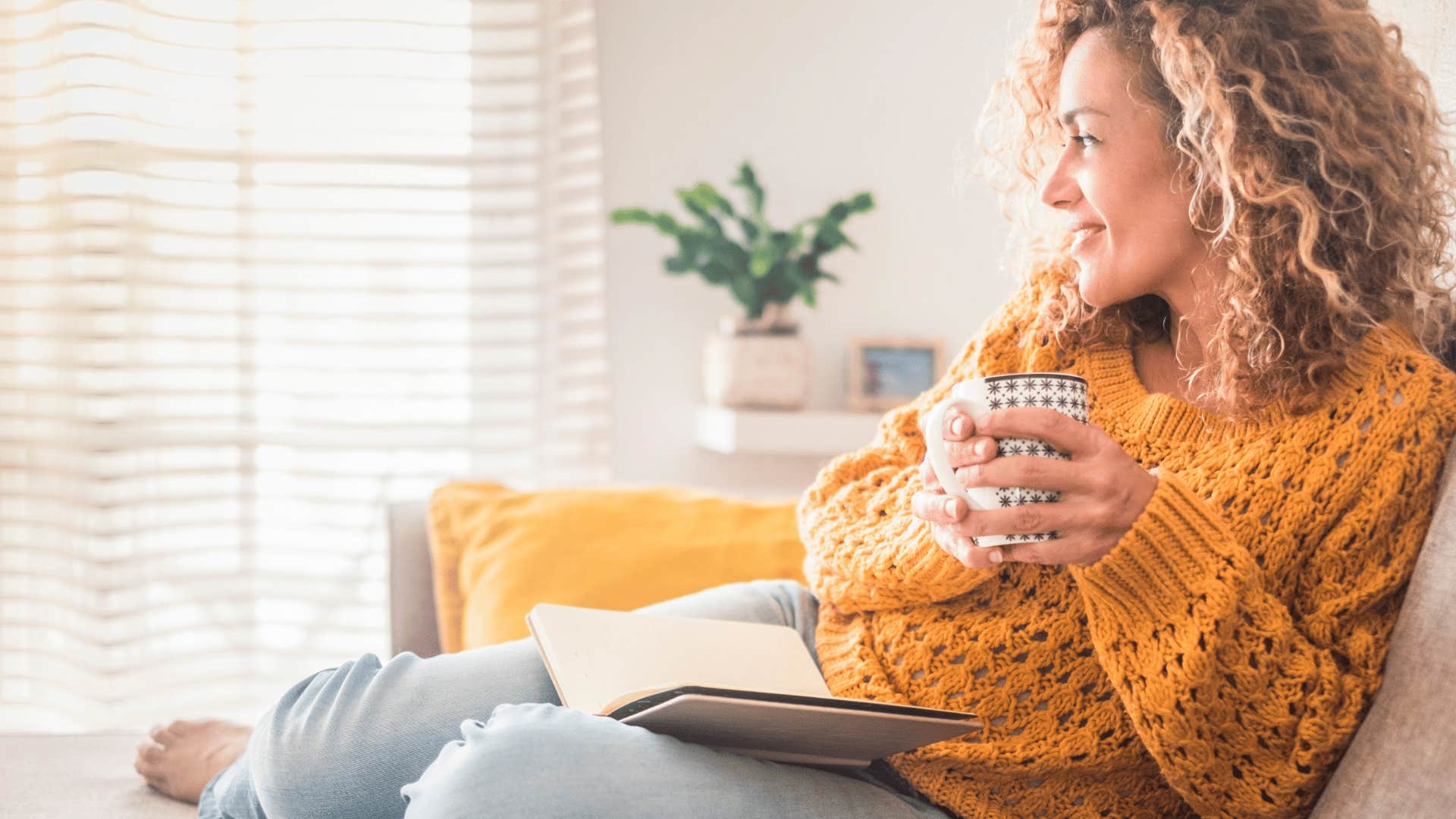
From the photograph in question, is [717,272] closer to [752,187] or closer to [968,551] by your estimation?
[752,187]

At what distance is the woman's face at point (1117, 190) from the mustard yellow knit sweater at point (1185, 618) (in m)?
0.11

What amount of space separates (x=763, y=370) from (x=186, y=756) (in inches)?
57.9

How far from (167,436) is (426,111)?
84cm

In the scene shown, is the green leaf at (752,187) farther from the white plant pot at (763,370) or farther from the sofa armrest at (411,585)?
the sofa armrest at (411,585)

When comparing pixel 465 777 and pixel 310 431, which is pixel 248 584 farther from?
pixel 465 777

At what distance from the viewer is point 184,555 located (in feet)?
7.75

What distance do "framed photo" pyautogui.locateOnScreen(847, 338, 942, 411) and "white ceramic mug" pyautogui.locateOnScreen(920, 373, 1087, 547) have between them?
1878mm

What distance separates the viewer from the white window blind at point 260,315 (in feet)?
7.50

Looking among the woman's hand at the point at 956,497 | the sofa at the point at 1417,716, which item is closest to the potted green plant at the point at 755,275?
the woman's hand at the point at 956,497

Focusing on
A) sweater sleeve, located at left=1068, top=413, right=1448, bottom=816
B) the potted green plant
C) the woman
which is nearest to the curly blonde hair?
the woman

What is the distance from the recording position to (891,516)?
1.08 metres

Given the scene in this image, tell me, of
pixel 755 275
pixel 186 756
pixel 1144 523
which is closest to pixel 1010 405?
pixel 1144 523

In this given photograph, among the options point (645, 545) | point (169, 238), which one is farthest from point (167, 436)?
point (645, 545)

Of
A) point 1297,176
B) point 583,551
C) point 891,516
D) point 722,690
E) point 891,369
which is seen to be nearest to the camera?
point 722,690
